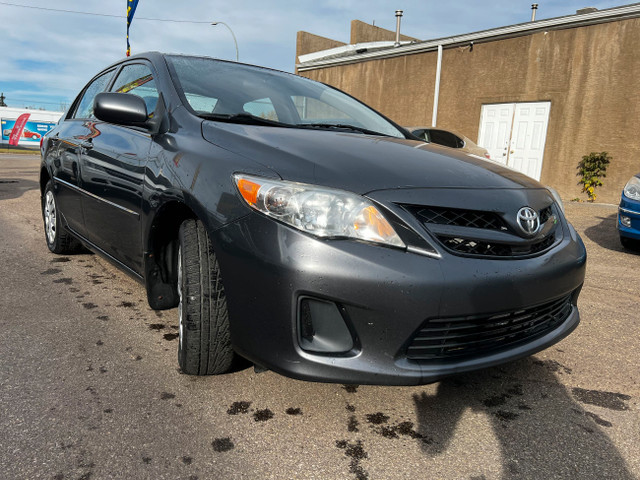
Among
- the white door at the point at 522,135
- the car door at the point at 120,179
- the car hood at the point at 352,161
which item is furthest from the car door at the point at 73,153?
the white door at the point at 522,135

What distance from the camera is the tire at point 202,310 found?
1.86m

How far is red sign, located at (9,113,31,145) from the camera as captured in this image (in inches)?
999

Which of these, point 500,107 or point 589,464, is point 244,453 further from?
point 500,107

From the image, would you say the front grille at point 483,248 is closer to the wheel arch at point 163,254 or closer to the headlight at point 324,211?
the headlight at point 324,211

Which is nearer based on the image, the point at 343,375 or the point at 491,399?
the point at 343,375

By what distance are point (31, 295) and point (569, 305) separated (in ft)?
10.0

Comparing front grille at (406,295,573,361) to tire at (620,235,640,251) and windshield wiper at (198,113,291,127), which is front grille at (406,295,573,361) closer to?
windshield wiper at (198,113,291,127)

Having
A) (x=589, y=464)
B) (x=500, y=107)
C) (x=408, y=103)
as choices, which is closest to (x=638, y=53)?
(x=500, y=107)

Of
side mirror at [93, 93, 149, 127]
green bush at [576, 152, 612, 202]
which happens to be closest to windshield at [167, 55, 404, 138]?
side mirror at [93, 93, 149, 127]

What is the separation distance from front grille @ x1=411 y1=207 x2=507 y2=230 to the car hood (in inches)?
4.5

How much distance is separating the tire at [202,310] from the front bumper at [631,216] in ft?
14.4

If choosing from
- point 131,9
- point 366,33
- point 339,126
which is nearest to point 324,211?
point 339,126

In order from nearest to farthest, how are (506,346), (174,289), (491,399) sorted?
(506,346) → (491,399) → (174,289)

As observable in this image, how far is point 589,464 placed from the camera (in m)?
1.62
